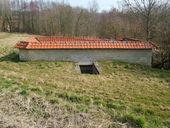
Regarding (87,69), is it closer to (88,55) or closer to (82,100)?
(88,55)

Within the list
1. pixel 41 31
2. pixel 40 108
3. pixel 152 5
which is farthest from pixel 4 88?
pixel 41 31

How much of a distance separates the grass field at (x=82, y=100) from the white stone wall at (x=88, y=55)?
1.36 m

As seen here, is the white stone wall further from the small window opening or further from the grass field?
the grass field

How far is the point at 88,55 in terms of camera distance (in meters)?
10.9

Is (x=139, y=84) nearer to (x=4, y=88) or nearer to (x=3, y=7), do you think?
(x=4, y=88)

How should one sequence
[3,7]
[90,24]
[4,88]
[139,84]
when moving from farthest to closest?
[3,7] < [90,24] < [139,84] < [4,88]

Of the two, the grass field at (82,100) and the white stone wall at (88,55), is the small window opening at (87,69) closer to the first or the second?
Answer: the white stone wall at (88,55)

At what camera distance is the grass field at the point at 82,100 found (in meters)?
4.66

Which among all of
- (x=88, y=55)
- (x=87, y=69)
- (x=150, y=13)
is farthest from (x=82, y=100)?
(x=150, y=13)

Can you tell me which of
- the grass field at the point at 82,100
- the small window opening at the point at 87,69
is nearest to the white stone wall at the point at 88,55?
the small window opening at the point at 87,69

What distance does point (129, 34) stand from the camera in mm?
20156

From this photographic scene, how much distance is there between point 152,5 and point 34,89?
13082 millimetres

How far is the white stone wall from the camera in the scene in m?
10.6

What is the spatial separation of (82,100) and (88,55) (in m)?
5.25
